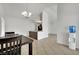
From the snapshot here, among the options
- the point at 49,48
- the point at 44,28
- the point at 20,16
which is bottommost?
the point at 49,48

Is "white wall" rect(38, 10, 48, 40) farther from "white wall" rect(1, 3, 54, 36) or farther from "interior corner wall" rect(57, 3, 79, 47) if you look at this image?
"interior corner wall" rect(57, 3, 79, 47)

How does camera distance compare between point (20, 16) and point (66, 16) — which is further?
point (66, 16)

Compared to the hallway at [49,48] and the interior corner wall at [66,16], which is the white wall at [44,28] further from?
the interior corner wall at [66,16]

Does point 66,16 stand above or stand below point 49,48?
above

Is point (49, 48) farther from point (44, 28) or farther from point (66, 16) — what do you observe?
point (66, 16)

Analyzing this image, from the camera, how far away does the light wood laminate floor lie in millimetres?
1648

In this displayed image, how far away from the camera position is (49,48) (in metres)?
1.68

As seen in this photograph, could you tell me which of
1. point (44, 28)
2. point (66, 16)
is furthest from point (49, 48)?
point (66, 16)

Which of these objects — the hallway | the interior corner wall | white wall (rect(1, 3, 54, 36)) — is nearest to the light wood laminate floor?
A: the hallway

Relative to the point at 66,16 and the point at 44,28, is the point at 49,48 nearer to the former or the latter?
the point at 44,28

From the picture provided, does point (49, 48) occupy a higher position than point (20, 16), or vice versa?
point (20, 16)

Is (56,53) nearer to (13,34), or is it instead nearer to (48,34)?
(48,34)

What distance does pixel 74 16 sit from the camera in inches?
70.0

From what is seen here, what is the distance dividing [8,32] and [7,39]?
11 cm
